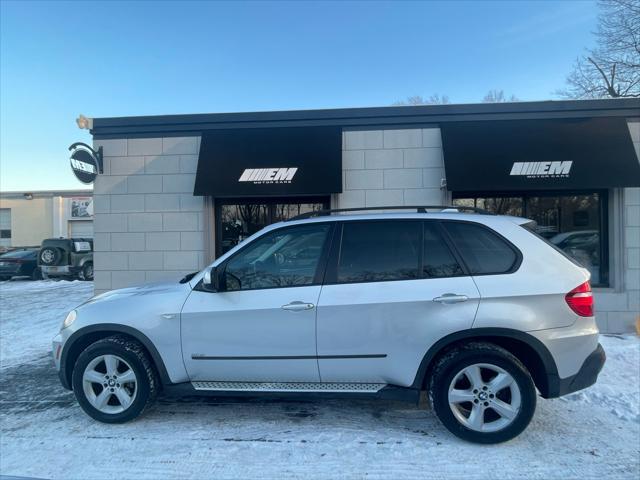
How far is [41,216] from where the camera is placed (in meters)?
31.5

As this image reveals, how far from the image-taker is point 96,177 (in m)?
8.20

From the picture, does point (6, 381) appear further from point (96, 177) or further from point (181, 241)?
point (96, 177)

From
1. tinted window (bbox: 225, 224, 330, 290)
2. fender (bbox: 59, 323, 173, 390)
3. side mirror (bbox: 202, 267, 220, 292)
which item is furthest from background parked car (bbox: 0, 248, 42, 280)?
tinted window (bbox: 225, 224, 330, 290)

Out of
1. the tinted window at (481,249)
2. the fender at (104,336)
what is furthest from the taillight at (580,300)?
the fender at (104,336)

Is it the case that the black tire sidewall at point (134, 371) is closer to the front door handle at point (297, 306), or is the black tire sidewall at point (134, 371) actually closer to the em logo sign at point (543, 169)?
the front door handle at point (297, 306)

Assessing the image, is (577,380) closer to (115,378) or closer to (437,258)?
(437,258)

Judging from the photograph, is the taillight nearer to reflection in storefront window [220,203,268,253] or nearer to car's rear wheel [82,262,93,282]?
reflection in storefront window [220,203,268,253]

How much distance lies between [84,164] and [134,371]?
5264mm

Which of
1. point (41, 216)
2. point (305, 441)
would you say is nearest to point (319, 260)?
point (305, 441)

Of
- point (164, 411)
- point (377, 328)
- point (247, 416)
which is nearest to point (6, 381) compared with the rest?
point (164, 411)

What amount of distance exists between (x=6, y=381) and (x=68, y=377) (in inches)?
81.0

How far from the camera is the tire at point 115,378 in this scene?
3.84m

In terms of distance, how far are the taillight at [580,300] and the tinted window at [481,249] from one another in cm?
50

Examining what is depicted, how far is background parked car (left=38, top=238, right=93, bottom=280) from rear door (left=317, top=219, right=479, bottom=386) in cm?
1675
